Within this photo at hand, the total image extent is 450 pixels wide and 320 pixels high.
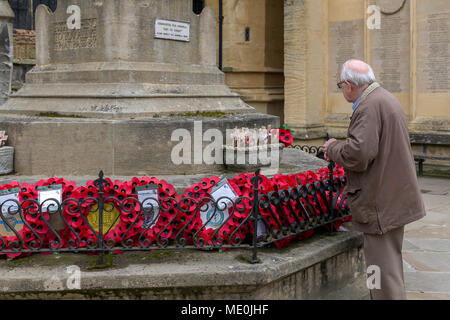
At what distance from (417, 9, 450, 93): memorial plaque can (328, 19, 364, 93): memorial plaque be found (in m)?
1.79

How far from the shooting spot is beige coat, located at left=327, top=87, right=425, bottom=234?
3572 millimetres

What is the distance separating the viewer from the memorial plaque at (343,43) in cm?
1445

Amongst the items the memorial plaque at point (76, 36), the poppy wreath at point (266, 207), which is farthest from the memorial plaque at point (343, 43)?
the poppy wreath at point (266, 207)

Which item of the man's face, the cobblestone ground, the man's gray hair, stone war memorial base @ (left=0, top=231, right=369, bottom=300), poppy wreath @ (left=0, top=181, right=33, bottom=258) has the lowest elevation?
the cobblestone ground

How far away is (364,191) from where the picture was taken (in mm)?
3672

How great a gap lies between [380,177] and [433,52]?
10380 millimetres

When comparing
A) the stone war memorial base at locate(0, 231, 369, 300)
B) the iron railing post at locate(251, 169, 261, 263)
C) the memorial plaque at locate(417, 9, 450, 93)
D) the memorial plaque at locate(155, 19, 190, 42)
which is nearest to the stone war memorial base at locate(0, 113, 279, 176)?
the memorial plaque at locate(155, 19, 190, 42)

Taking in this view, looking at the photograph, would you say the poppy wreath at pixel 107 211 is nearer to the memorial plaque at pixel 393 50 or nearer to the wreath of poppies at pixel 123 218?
the wreath of poppies at pixel 123 218

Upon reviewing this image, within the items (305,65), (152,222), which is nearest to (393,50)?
(305,65)

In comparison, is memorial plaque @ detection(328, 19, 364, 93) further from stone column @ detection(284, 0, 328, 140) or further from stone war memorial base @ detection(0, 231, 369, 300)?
stone war memorial base @ detection(0, 231, 369, 300)

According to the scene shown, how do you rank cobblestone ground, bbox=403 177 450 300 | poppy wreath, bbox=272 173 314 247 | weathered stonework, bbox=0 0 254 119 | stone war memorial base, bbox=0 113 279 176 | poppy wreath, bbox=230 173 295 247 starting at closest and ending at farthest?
poppy wreath, bbox=230 173 295 247, poppy wreath, bbox=272 173 314 247, cobblestone ground, bbox=403 177 450 300, stone war memorial base, bbox=0 113 279 176, weathered stonework, bbox=0 0 254 119

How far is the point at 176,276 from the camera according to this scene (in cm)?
368
